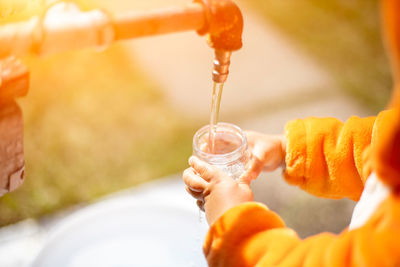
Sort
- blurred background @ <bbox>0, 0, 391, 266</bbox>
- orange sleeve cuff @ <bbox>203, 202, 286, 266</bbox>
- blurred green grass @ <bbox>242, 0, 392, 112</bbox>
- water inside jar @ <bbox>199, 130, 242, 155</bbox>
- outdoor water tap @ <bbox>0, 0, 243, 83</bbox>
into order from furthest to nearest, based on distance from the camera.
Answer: blurred green grass @ <bbox>242, 0, 392, 112</bbox>
blurred background @ <bbox>0, 0, 391, 266</bbox>
water inside jar @ <bbox>199, 130, 242, 155</bbox>
orange sleeve cuff @ <bbox>203, 202, 286, 266</bbox>
outdoor water tap @ <bbox>0, 0, 243, 83</bbox>

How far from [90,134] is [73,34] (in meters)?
1.07

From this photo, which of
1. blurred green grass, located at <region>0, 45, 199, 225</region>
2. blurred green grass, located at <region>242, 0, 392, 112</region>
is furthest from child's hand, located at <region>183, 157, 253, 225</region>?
blurred green grass, located at <region>242, 0, 392, 112</region>

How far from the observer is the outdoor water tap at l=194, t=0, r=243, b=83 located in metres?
0.48

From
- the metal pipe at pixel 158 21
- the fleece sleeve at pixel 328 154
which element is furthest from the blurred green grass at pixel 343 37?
the metal pipe at pixel 158 21

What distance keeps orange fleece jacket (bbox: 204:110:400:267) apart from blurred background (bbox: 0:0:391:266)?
1.36ft

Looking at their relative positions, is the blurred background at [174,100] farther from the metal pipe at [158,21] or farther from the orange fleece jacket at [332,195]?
the metal pipe at [158,21]

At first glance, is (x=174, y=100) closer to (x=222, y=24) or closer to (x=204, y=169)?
(x=204, y=169)

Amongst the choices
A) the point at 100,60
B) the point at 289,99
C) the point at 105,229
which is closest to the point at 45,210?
the point at 105,229

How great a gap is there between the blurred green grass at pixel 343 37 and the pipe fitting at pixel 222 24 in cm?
117

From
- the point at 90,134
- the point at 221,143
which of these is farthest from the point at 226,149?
the point at 90,134

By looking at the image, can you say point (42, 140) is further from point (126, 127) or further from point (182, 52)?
point (182, 52)

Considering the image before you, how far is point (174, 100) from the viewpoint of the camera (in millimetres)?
1563

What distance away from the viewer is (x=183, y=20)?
452mm

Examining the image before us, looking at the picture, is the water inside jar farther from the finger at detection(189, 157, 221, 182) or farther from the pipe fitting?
the pipe fitting
